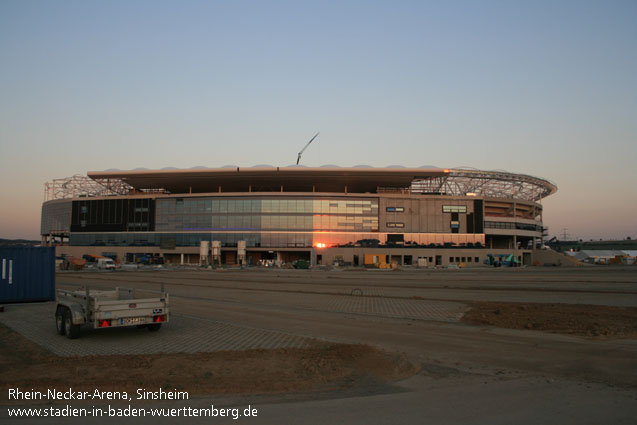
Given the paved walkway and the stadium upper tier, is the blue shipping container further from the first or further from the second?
the stadium upper tier

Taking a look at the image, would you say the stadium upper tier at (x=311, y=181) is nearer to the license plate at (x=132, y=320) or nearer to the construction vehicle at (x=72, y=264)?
the construction vehicle at (x=72, y=264)

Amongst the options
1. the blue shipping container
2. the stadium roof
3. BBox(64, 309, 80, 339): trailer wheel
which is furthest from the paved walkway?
the stadium roof

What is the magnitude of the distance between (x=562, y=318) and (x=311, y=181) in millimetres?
87747

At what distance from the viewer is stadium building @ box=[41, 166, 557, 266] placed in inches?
3922

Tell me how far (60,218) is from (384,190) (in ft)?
272

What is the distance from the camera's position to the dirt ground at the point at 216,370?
9430mm

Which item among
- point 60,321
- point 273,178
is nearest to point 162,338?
point 60,321

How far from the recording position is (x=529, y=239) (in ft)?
394

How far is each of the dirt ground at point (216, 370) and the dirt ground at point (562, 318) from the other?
7.93 m

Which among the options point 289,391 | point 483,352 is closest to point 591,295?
point 483,352

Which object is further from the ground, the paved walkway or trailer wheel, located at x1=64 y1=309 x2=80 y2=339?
trailer wheel, located at x1=64 y1=309 x2=80 y2=339

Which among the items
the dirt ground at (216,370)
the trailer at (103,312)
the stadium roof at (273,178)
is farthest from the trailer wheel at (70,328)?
the stadium roof at (273,178)

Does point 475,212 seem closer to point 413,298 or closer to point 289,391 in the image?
point 413,298

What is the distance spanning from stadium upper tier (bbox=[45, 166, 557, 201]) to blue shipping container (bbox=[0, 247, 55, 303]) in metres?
75.7
